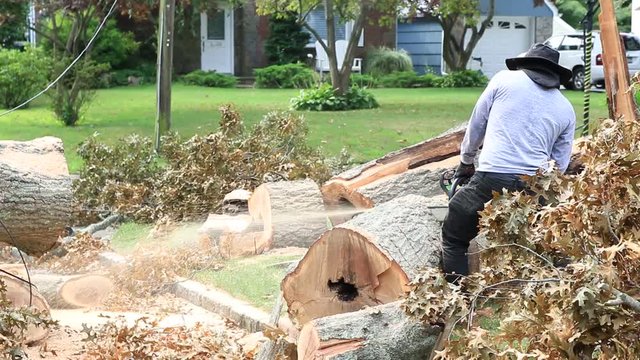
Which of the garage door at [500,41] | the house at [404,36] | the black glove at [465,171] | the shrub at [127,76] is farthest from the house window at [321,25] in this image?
the black glove at [465,171]

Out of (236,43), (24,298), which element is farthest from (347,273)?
(236,43)

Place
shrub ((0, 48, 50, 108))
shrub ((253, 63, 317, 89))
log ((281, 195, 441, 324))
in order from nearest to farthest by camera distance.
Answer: log ((281, 195, 441, 324)) < shrub ((0, 48, 50, 108)) < shrub ((253, 63, 317, 89))

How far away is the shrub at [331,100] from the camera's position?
23.1 m

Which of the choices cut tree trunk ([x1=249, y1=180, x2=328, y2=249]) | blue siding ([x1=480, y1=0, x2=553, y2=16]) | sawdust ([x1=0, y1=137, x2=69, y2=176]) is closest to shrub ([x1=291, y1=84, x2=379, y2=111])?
cut tree trunk ([x1=249, y1=180, x2=328, y2=249])

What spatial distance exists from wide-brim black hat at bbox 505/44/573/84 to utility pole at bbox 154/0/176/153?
9.00 meters

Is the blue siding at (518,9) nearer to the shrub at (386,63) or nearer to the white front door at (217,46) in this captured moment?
the shrub at (386,63)

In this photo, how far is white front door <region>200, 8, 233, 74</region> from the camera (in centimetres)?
3722

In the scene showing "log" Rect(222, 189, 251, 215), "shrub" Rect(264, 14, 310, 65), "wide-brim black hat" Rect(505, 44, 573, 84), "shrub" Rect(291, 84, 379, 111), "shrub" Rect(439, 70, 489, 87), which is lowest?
"log" Rect(222, 189, 251, 215)

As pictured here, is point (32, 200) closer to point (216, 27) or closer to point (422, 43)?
point (216, 27)

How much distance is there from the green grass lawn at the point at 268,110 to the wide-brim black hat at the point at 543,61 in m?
8.70

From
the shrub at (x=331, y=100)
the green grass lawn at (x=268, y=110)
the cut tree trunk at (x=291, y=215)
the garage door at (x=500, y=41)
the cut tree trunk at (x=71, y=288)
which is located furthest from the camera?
the garage door at (x=500, y=41)

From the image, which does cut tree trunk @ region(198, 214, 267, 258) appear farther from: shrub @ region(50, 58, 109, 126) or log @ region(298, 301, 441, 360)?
shrub @ region(50, 58, 109, 126)

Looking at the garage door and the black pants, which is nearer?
the black pants

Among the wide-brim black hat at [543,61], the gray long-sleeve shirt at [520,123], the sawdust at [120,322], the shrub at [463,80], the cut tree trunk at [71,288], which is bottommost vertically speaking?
the sawdust at [120,322]
